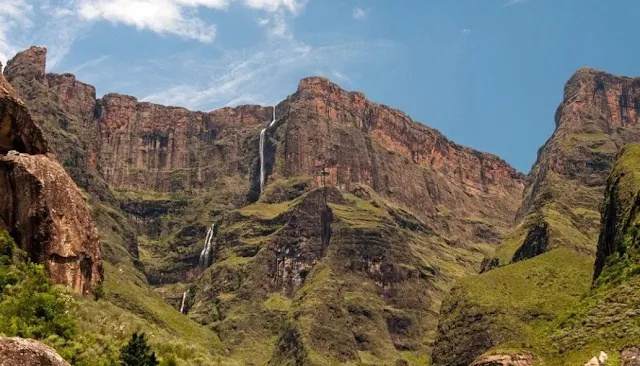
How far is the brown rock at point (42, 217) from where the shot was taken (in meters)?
69.6

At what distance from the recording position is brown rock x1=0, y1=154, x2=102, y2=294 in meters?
69.6

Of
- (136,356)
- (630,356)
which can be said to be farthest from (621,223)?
(136,356)

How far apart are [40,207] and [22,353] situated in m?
53.9

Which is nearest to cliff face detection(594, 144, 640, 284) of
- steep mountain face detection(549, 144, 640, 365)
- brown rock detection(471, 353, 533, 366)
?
steep mountain face detection(549, 144, 640, 365)

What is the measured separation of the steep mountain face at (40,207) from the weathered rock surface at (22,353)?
51.5 m

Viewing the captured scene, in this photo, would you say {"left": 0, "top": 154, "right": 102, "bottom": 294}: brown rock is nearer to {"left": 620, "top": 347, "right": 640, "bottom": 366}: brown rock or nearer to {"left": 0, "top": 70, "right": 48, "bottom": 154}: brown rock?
{"left": 0, "top": 70, "right": 48, "bottom": 154}: brown rock

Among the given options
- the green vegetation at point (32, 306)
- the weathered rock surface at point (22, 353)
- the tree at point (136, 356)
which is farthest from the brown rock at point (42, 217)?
the weathered rock surface at point (22, 353)

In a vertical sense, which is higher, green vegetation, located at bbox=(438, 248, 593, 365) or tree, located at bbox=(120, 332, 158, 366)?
green vegetation, located at bbox=(438, 248, 593, 365)

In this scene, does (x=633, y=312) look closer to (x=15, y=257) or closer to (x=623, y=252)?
(x=623, y=252)

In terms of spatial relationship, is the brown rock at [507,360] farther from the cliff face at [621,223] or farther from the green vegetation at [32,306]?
the green vegetation at [32,306]

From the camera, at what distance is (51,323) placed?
170 feet

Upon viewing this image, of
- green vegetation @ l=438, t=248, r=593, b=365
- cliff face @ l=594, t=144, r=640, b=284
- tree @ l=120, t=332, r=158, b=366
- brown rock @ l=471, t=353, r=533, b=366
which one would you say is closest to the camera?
tree @ l=120, t=332, r=158, b=366

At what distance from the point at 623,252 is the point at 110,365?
88966mm

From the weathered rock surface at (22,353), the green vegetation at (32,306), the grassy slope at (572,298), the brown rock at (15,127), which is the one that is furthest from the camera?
the grassy slope at (572,298)
